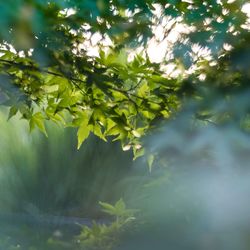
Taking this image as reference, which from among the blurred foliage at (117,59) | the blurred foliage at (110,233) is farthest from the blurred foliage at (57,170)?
the blurred foliage at (117,59)

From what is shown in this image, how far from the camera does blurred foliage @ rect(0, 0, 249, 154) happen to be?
3.88 feet

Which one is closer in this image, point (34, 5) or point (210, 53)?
point (34, 5)

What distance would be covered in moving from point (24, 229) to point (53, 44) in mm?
4254

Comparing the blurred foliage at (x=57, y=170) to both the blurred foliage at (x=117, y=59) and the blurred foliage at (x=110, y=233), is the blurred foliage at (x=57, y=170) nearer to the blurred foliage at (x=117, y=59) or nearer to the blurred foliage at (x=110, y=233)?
the blurred foliage at (x=110, y=233)

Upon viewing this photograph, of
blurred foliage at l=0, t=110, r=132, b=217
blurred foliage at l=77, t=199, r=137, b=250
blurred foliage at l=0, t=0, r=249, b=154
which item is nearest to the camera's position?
blurred foliage at l=0, t=0, r=249, b=154

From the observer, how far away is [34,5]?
0.95m

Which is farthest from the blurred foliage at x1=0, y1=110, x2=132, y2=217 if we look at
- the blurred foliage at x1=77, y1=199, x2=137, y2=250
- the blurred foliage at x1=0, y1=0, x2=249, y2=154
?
the blurred foliage at x1=0, y1=0, x2=249, y2=154

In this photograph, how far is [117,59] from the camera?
162 centimetres

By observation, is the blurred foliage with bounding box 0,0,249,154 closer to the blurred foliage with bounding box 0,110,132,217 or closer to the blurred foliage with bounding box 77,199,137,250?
the blurred foliage with bounding box 77,199,137,250

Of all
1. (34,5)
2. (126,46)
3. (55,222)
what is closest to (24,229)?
(55,222)

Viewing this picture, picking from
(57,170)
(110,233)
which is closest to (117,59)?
(110,233)

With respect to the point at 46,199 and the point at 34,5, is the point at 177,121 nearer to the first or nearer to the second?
the point at 34,5

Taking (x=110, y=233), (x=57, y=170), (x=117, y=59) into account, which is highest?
(x=57, y=170)

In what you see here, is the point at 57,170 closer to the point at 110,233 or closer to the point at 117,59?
the point at 110,233
